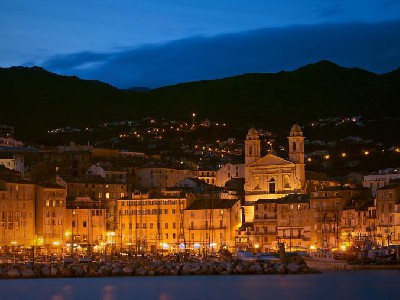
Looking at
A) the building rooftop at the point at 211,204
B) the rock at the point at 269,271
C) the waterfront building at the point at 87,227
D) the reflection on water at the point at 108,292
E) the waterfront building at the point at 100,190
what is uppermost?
the waterfront building at the point at 100,190

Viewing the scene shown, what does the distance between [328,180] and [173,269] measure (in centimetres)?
3182

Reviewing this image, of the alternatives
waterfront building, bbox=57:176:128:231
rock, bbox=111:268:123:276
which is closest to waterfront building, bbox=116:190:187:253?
waterfront building, bbox=57:176:128:231

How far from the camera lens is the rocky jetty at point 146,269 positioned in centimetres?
7688

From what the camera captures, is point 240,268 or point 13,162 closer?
point 240,268

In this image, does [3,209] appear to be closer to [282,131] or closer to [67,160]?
[67,160]

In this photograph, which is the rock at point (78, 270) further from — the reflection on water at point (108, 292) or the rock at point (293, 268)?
the rock at point (293, 268)

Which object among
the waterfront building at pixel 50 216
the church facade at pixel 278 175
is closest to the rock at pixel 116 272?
the waterfront building at pixel 50 216

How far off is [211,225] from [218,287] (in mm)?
29172

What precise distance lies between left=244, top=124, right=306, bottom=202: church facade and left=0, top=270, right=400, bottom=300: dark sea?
94.1ft

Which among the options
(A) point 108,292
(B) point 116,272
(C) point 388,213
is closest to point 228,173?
(C) point 388,213

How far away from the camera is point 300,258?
8219cm

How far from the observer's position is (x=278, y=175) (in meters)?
A: 107

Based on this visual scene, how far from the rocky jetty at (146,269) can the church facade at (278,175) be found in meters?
26.6

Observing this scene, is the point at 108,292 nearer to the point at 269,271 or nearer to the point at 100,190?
the point at 269,271
